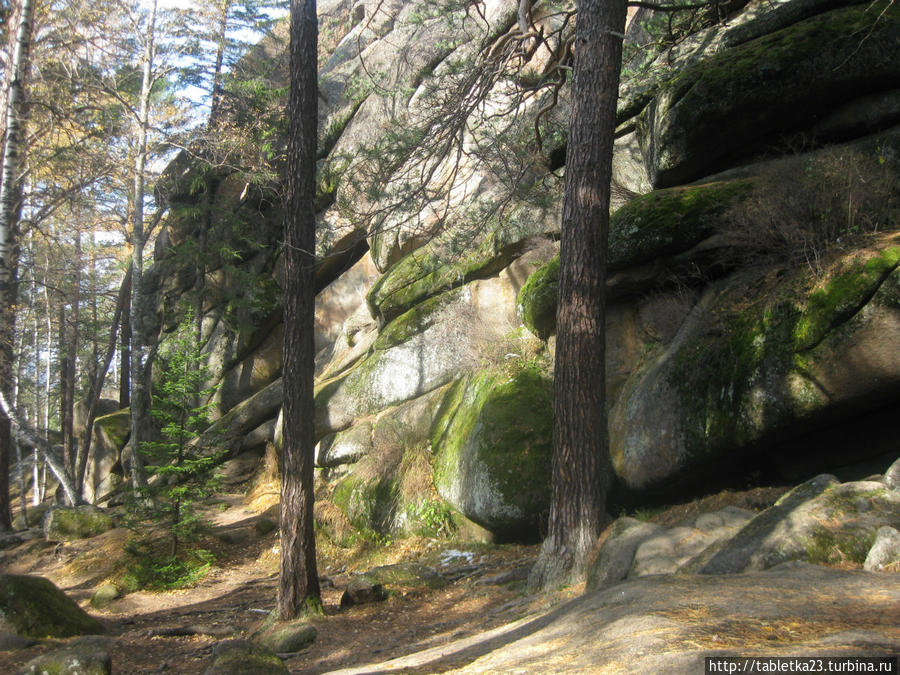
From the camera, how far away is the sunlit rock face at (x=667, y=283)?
680cm

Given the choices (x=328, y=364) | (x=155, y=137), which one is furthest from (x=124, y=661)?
(x=155, y=137)

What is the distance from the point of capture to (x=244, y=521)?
586 inches

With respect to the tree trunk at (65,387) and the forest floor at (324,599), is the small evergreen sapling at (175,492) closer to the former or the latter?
the forest floor at (324,599)

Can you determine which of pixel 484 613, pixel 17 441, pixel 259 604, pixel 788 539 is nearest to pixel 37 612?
pixel 259 604

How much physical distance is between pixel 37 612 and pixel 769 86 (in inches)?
486

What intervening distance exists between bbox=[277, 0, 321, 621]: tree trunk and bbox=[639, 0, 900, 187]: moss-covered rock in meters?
5.56

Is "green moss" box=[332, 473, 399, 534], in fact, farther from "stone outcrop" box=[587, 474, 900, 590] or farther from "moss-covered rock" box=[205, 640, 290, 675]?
"stone outcrop" box=[587, 474, 900, 590]

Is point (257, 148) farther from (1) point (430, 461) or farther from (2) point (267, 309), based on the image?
(1) point (430, 461)

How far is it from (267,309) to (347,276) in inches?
120

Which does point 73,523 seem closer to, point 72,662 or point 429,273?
point 72,662

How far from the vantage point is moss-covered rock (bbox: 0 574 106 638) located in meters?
7.92

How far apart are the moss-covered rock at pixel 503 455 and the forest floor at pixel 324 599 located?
2.10 feet

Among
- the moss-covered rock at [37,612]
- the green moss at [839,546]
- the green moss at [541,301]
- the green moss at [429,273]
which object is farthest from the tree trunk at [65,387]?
the green moss at [839,546]

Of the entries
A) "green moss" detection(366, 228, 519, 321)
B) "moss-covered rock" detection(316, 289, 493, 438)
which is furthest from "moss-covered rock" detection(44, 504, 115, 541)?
"green moss" detection(366, 228, 519, 321)
